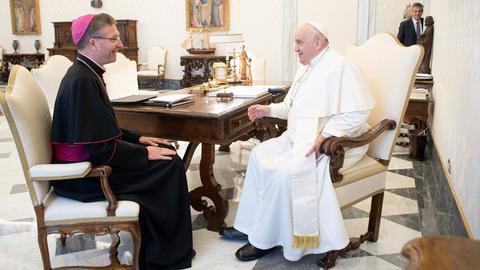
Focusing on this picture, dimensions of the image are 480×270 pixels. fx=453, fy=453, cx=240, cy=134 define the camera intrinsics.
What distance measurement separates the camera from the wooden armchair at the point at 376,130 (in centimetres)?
255

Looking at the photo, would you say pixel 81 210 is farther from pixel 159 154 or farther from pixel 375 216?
pixel 375 216

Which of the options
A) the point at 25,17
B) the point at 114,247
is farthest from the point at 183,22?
the point at 114,247

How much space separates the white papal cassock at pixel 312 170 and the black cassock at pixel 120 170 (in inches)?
16.2

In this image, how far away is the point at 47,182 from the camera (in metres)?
2.33

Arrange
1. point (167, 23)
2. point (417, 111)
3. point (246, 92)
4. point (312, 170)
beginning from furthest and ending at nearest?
point (167, 23)
point (417, 111)
point (246, 92)
point (312, 170)

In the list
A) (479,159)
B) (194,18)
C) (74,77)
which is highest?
(194,18)

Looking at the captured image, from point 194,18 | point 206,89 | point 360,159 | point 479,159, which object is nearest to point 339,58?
point 360,159

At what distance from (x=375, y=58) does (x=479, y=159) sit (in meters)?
0.96

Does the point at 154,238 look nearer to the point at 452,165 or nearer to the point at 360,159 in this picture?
the point at 360,159

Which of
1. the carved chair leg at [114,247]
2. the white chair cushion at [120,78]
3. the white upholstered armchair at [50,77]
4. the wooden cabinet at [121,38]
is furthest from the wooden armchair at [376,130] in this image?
the wooden cabinet at [121,38]

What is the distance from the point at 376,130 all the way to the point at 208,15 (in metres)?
7.86

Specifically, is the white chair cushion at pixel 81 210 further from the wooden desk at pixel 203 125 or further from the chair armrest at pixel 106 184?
the wooden desk at pixel 203 125

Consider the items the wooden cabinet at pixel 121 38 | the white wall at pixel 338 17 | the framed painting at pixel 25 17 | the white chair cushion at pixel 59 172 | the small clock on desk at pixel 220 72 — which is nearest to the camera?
the white chair cushion at pixel 59 172

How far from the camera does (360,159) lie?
281 cm
